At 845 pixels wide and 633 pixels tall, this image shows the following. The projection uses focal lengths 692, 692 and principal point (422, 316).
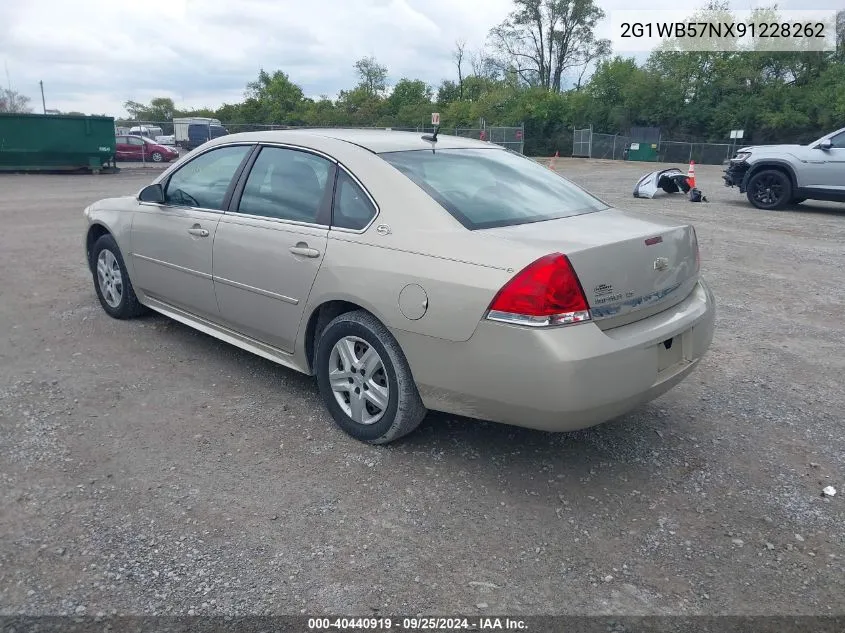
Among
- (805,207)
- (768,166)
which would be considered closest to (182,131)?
(768,166)

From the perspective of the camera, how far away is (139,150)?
3009 cm

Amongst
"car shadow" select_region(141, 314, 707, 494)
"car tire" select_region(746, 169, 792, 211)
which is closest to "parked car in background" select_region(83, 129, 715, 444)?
"car shadow" select_region(141, 314, 707, 494)

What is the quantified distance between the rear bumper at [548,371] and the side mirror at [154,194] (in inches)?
99.1

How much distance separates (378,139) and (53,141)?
21398 millimetres

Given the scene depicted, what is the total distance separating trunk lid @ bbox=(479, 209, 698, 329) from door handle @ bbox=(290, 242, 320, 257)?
95 centimetres

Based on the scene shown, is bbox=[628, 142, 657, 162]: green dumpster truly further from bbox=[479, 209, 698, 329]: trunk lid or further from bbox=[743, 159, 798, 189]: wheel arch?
bbox=[479, 209, 698, 329]: trunk lid

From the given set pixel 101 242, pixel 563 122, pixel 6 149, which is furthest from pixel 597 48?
pixel 101 242

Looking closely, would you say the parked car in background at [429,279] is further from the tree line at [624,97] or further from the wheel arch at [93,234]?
the tree line at [624,97]

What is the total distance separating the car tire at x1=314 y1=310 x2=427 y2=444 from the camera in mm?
3342

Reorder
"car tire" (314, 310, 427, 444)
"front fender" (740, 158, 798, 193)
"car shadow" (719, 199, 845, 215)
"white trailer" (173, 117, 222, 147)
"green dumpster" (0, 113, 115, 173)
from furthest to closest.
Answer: "white trailer" (173, 117, 222, 147), "green dumpster" (0, 113, 115, 173), "car shadow" (719, 199, 845, 215), "front fender" (740, 158, 798, 193), "car tire" (314, 310, 427, 444)

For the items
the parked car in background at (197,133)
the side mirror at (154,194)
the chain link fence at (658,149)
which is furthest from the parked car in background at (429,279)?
the chain link fence at (658,149)

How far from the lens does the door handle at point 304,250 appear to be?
143 inches

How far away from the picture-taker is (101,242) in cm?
555

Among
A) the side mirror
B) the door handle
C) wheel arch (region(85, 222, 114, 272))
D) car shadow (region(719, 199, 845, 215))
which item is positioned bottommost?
car shadow (region(719, 199, 845, 215))
